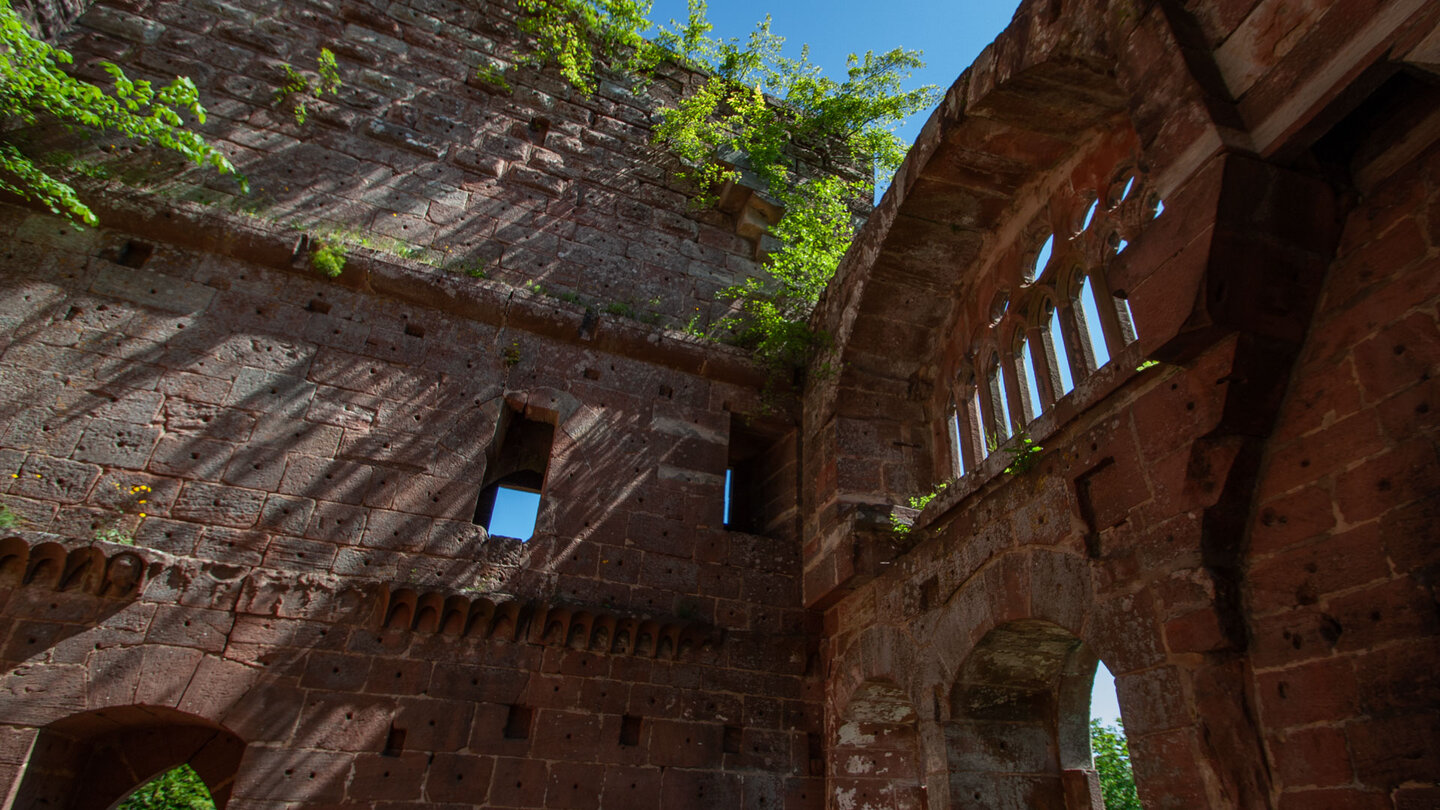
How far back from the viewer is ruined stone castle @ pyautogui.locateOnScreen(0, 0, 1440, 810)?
8.84 ft

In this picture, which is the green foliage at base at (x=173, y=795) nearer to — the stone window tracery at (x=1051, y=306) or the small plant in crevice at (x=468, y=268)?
the small plant in crevice at (x=468, y=268)

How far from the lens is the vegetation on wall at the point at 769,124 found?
6879mm

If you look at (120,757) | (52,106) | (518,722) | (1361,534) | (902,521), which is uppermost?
(52,106)

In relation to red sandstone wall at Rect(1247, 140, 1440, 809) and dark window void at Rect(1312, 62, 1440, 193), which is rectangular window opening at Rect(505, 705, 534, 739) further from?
dark window void at Rect(1312, 62, 1440, 193)

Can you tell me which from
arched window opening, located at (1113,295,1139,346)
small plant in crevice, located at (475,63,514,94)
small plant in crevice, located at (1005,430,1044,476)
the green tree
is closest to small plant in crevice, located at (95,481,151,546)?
small plant in crevice, located at (475,63,514,94)

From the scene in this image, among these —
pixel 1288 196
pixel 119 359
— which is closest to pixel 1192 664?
pixel 1288 196

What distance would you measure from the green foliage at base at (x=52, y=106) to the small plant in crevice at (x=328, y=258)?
27.7 inches

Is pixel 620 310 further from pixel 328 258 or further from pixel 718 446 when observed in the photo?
pixel 328 258

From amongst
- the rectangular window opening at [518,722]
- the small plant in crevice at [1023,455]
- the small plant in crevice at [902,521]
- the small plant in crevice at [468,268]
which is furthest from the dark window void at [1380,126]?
the small plant in crevice at [468,268]

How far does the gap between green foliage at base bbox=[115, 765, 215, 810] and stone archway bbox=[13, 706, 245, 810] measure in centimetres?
750

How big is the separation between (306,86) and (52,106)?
172 cm

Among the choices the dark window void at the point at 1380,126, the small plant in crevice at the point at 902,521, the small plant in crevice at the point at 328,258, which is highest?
the small plant in crevice at the point at 328,258

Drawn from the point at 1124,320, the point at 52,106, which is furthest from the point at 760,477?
the point at 52,106

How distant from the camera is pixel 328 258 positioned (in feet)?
17.7
